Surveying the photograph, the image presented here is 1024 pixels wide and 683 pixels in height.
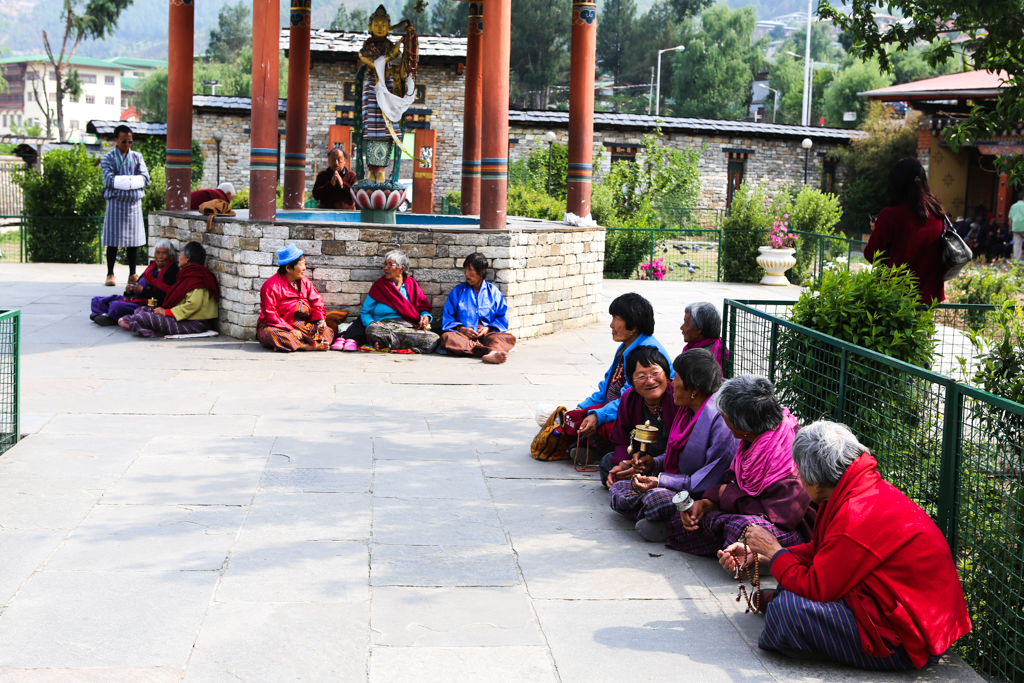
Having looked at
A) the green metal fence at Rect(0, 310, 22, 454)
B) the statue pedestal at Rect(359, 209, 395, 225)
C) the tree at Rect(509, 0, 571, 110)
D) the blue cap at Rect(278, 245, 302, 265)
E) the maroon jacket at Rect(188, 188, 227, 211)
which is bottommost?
the green metal fence at Rect(0, 310, 22, 454)

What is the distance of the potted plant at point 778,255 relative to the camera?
17.2 meters

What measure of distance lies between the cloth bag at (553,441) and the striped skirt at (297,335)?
12.9 ft

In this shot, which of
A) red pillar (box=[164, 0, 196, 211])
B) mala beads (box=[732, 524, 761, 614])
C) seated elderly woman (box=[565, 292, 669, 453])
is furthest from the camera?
red pillar (box=[164, 0, 196, 211])

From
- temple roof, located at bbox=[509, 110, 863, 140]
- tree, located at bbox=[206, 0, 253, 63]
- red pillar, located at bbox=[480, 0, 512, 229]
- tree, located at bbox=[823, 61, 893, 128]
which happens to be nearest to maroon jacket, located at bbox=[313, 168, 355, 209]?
red pillar, located at bbox=[480, 0, 512, 229]

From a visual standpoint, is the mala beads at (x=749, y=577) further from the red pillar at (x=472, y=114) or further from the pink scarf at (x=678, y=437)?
the red pillar at (x=472, y=114)

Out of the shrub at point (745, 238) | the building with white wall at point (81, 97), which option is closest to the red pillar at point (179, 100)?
the shrub at point (745, 238)

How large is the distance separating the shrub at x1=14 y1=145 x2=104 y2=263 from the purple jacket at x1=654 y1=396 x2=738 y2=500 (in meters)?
14.0

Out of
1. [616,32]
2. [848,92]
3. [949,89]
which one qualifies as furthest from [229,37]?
[949,89]

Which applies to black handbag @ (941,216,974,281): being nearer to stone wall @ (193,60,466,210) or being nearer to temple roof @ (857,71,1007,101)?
temple roof @ (857,71,1007,101)

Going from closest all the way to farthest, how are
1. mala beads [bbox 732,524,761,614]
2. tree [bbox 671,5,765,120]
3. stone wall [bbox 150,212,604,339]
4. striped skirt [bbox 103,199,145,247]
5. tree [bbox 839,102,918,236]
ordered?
1. mala beads [bbox 732,524,761,614]
2. stone wall [bbox 150,212,604,339]
3. striped skirt [bbox 103,199,145,247]
4. tree [bbox 839,102,918,236]
5. tree [bbox 671,5,765,120]

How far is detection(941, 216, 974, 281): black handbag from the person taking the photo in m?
6.36

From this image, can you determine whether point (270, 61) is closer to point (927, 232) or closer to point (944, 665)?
point (927, 232)

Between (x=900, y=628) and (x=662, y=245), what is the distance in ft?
56.6

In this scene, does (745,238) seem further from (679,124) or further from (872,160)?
(872,160)
